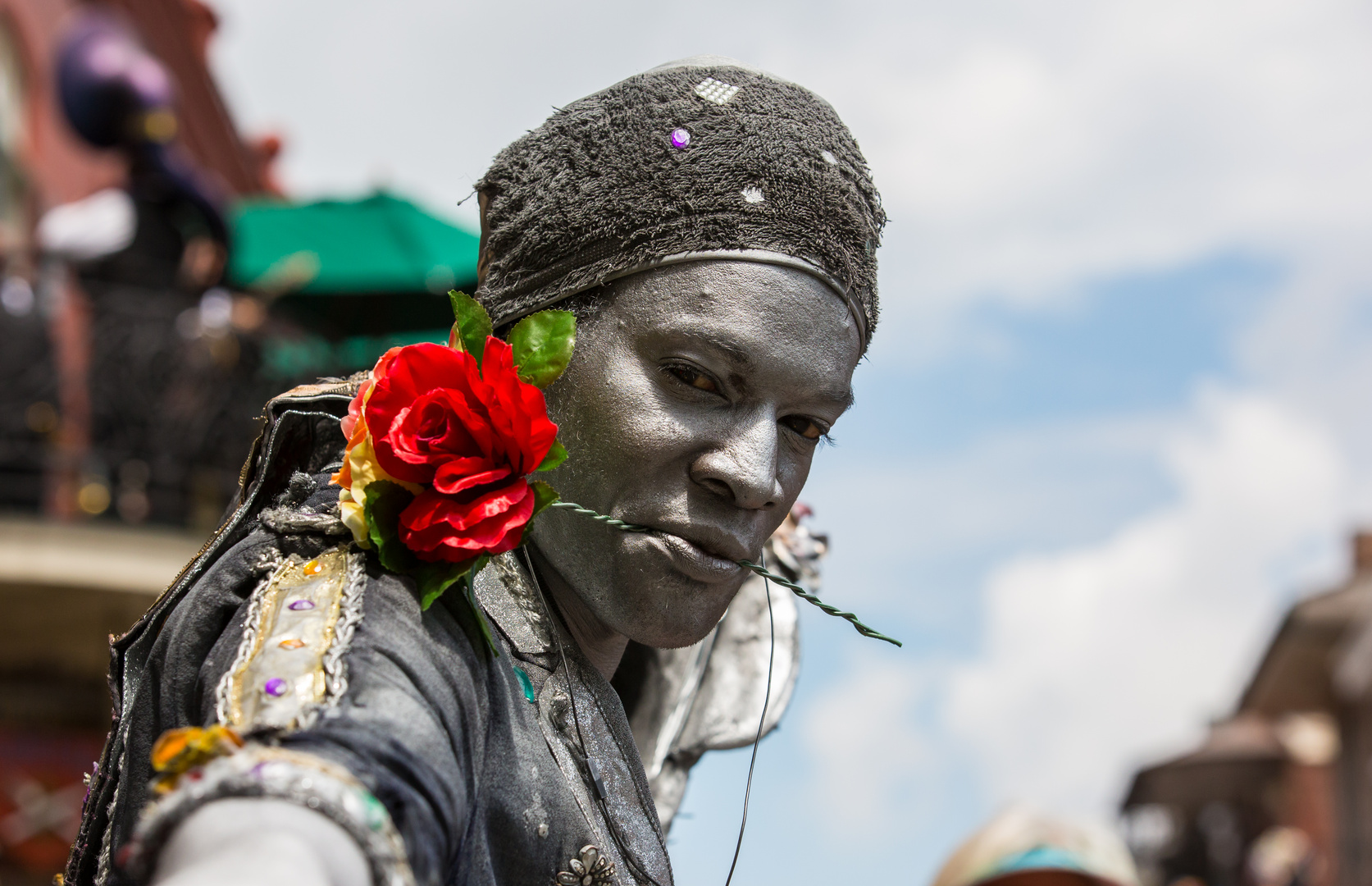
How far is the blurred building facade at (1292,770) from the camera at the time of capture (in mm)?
18484

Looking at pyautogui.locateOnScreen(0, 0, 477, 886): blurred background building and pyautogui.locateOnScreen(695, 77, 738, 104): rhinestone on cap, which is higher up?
pyautogui.locateOnScreen(695, 77, 738, 104): rhinestone on cap

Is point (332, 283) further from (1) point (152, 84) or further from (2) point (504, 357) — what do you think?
(2) point (504, 357)

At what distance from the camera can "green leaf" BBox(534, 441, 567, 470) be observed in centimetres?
191

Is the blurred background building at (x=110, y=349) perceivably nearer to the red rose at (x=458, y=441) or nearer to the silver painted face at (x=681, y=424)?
the silver painted face at (x=681, y=424)

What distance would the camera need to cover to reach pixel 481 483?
1.83m

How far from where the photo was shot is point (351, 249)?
10711 mm

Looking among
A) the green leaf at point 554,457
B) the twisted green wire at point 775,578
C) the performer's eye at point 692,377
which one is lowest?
the twisted green wire at point 775,578

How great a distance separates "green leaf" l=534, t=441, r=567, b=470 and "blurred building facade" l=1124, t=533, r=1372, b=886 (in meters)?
→ 16.2

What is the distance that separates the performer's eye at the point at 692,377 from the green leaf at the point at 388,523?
0.39 m

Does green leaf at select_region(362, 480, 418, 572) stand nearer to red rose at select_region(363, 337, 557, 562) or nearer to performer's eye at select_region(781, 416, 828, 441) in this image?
red rose at select_region(363, 337, 557, 562)

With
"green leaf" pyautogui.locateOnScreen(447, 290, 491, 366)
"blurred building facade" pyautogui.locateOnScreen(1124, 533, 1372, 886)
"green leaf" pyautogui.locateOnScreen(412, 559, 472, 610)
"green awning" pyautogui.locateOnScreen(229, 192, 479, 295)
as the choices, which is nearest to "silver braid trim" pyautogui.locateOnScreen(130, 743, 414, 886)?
"green leaf" pyautogui.locateOnScreen(412, 559, 472, 610)

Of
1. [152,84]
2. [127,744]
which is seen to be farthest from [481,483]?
[152,84]

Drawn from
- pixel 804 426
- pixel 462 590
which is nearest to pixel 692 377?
pixel 804 426

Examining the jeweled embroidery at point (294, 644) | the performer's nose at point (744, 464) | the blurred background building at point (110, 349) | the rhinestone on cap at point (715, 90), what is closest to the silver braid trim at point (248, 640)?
the jeweled embroidery at point (294, 644)
